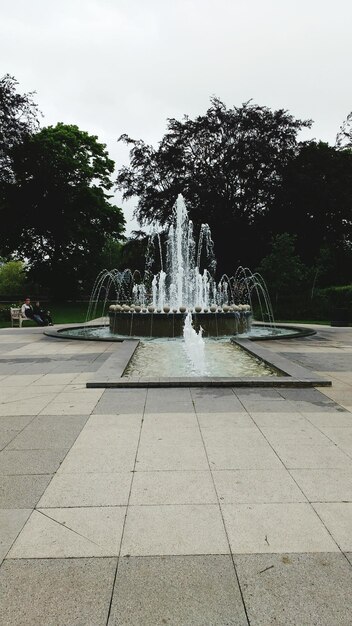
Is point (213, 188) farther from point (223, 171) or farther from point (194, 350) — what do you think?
point (194, 350)

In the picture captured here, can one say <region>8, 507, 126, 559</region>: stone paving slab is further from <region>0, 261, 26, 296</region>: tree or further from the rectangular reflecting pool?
<region>0, 261, 26, 296</region>: tree

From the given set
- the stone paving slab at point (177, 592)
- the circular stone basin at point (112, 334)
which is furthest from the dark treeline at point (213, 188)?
the stone paving slab at point (177, 592)

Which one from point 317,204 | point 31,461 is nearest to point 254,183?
point 317,204

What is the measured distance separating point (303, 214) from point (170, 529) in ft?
138

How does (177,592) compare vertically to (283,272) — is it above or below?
below

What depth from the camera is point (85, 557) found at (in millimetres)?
3018

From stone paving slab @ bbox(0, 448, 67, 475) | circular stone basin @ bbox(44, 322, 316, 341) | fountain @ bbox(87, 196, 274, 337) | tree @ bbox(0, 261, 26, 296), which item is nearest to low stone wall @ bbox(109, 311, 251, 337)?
fountain @ bbox(87, 196, 274, 337)

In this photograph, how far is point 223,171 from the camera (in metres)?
43.5

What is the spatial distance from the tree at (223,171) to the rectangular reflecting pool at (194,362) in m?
28.7

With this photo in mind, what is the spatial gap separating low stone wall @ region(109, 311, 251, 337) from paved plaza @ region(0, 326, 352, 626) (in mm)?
9830

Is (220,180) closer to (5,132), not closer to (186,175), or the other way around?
(186,175)

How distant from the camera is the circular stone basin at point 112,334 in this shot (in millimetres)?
16328

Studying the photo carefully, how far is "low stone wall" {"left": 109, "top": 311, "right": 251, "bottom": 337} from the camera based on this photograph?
17.0 m

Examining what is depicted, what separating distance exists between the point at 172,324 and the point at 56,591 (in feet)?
47.1
